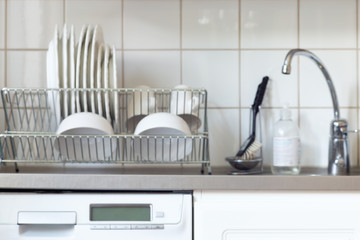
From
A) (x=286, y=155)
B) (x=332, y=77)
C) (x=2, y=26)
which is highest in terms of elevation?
(x=2, y=26)

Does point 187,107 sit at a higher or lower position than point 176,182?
higher

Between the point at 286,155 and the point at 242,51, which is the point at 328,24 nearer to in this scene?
the point at 242,51

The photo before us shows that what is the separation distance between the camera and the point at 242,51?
5.42 ft

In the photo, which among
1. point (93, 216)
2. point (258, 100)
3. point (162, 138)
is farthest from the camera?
point (258, 100)

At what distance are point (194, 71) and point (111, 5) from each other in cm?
34

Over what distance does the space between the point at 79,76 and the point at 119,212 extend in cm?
44

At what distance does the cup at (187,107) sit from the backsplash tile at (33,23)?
48cm

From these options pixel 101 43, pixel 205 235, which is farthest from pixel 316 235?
pixel 101 43

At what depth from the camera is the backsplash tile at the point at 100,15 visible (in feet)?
5.42

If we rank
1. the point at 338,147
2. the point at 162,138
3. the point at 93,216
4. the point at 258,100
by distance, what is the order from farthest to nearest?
1. the point at 258,100
2. the point at 338,147
3. the point at 162,138
4. the point at 93,216

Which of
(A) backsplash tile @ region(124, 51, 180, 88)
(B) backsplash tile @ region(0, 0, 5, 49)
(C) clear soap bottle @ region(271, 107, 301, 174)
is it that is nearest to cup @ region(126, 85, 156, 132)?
(A) backsplash tile @ region(124, 51, 180, 88)

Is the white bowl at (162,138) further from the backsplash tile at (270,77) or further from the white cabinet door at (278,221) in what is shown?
the backsplash tile at (270,77)

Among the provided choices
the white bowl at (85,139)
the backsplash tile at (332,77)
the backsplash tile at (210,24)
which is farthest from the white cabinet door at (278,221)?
the backsplash tile at (210,24)

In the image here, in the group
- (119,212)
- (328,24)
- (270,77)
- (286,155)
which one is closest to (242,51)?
(270,77)
